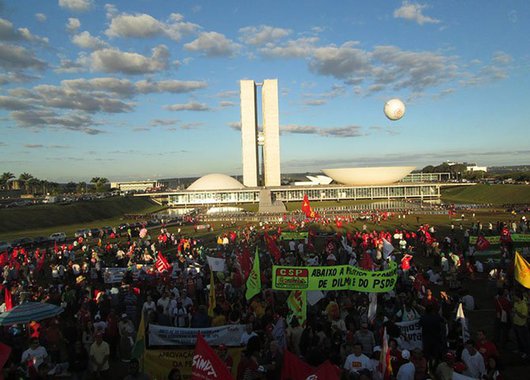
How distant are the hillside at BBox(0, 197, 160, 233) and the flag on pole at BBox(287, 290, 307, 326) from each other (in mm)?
51784

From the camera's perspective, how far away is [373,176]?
91875 mm

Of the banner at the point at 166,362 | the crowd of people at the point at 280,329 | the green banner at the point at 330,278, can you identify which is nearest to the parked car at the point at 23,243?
the crowd of people at the point at 280,329

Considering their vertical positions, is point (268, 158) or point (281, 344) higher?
point (268, 158)

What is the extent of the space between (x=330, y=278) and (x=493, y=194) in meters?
79.7

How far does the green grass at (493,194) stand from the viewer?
69.0 metres

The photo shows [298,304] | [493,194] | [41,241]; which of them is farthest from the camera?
[493,194]

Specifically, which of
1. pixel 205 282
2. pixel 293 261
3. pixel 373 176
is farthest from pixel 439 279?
pixel 373 176

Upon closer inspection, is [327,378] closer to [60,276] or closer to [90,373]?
Result: [90,373]

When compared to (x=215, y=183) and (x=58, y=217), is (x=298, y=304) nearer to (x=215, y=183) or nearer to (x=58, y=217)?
(x=58, y=217)

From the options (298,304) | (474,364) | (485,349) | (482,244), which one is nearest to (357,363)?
(474,364)

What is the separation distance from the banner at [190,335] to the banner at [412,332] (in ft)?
10.0

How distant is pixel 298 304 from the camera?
8.97 meters

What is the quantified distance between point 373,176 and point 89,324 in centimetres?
8718

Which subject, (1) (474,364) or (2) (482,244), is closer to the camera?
(1) (474,364)
